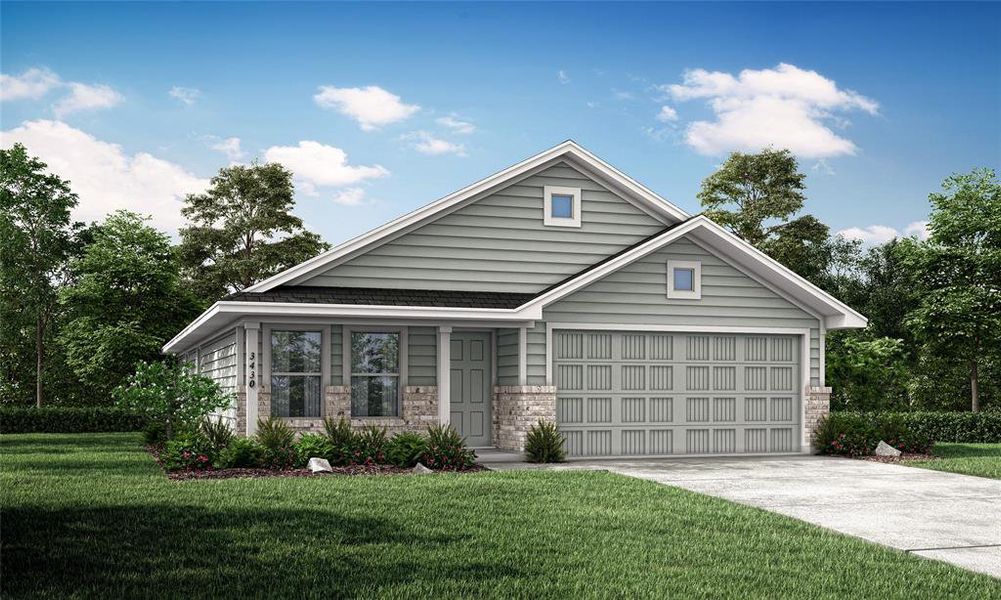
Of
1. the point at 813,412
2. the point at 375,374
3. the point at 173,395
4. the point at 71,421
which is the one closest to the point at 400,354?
the point at 375,374

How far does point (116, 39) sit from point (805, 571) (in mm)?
13878

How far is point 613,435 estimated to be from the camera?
18891mm

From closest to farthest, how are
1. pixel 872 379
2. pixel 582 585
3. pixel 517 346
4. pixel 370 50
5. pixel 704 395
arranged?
1. pixel 582 585
2. pixel 517 346
3. pixel 704 395
4. pixel 370 50
5. pixel 872 379

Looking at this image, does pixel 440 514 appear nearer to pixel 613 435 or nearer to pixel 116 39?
pixel 613 435

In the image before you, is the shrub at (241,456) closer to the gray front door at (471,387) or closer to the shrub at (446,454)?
the shrub at (446,454)

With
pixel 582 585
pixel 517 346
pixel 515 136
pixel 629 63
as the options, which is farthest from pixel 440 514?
pixel 515 136

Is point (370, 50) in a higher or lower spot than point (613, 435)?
higher

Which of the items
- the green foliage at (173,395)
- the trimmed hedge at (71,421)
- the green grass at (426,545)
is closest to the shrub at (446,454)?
the green grass at (426,545)

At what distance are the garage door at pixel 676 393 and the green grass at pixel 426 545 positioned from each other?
4.90 meters

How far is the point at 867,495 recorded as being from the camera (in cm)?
1371

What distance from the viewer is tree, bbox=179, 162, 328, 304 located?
4362 centimetres

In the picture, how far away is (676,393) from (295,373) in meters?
7.11

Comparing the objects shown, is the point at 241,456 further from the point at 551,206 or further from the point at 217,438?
the point at 551,206

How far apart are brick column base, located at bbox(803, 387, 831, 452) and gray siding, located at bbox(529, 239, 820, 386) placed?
0.74 feet
